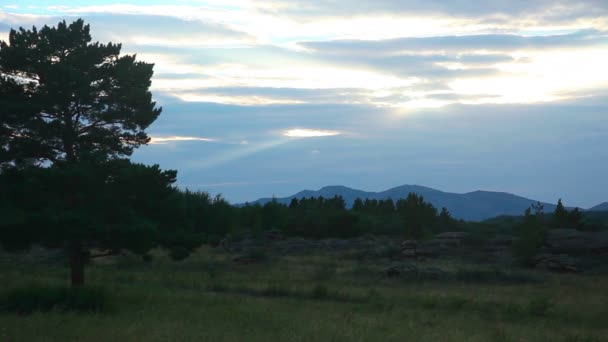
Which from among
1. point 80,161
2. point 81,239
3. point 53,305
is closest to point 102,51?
point 80,161

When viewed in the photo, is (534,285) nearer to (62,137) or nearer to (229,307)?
(229,307)

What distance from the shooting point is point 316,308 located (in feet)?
68.0

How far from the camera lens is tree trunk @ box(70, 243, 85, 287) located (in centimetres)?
2144

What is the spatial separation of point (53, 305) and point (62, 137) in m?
5.90

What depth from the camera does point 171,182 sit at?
69.5 ft

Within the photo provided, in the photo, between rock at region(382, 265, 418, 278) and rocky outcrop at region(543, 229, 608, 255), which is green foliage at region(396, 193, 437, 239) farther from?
rock at region(382, 265, 418, 278)

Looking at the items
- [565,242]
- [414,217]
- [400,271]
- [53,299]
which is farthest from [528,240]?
[53,299]

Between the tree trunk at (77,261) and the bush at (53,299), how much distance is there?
7.98 ft

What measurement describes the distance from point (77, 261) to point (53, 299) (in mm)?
3465

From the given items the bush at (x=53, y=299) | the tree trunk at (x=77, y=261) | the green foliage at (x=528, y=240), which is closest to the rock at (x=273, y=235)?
the green foliage at (x=528, y=240)

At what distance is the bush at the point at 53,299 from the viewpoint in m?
18.2

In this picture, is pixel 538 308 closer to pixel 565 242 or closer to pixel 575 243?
pixel 575 243

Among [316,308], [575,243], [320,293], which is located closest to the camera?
[316,308]

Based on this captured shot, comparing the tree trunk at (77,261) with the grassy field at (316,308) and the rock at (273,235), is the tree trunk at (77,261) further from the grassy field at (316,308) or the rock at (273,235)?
the rock at (273,235)
